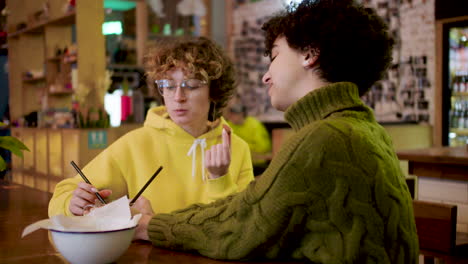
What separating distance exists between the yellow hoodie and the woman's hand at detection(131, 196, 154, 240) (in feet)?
1.05

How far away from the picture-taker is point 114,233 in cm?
96

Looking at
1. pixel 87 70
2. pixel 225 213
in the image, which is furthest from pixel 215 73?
pixel 87 70

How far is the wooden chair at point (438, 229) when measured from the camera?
75.9 inches

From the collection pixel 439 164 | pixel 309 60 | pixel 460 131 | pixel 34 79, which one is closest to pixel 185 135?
pixel 309 60

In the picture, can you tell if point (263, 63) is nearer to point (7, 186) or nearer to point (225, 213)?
point (7, 186)

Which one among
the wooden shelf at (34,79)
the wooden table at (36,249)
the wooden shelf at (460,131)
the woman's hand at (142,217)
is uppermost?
the wooden shelf at (34,79)

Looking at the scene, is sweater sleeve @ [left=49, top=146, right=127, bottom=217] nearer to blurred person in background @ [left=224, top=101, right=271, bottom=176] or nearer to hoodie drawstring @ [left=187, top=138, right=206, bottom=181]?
hoodie drawstring @ [left=187, top=138, right=206, bottom=181]

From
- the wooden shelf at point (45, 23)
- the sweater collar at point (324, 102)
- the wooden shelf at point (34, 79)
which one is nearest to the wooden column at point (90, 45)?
the wooden shelf at point (45, 23)

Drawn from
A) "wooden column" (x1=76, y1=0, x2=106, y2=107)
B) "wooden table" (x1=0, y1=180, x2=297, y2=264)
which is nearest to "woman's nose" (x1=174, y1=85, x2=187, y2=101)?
"wooden table" (x1=0, y1=180, x2=297, y2=264)

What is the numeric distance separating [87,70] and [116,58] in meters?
3.01

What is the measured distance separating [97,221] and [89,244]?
0.14 meters

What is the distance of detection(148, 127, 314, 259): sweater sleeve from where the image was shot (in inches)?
39.8

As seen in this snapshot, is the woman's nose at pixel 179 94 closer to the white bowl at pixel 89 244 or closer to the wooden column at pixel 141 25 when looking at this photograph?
the white bowl at pixel 89 244

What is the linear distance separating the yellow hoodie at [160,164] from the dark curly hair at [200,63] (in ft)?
0.47
